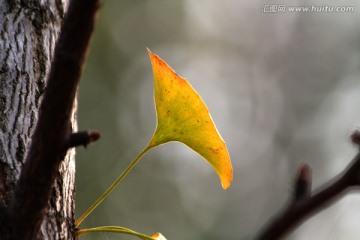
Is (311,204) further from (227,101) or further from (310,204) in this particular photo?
(227,101)

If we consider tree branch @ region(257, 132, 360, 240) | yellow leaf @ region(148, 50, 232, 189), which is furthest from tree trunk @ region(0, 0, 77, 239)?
tree branch @ region(257, 132, 360, 240)

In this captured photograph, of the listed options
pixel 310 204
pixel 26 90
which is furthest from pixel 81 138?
pixel 26 90

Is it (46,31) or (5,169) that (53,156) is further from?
(46,31)

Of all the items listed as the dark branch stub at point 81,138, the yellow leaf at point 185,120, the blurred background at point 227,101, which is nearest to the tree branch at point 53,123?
the dark branch stub at point 81,138

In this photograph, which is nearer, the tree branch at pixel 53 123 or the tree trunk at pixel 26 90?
the tree branch at pixel 53 123

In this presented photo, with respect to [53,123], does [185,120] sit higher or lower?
lower

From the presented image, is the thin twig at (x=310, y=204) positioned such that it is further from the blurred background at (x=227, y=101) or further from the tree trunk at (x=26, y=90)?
the blurred background at (x=227, y=101)

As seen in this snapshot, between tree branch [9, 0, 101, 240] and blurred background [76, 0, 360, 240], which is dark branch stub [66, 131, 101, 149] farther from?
blurred background [76, 0, 360, 240]

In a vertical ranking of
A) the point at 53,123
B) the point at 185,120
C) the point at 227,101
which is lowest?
the point at 227,101
